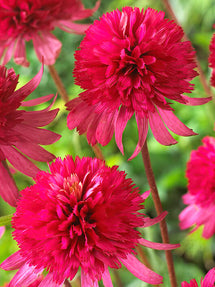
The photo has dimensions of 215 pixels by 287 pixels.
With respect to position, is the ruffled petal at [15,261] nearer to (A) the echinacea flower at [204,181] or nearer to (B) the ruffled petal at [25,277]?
(B) the ruffled petal at [25,277]

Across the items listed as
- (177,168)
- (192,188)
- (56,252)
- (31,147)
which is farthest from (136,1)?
(56,252)

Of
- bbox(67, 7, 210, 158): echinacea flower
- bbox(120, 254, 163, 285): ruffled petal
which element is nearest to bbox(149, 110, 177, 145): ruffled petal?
bbox(67, 7, 210, 158): echinacea flower

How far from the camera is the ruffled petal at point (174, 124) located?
1.23 feet

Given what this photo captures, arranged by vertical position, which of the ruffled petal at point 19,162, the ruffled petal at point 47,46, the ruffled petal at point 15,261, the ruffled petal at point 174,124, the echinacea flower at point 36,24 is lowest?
the ruffled petal at point 15,261

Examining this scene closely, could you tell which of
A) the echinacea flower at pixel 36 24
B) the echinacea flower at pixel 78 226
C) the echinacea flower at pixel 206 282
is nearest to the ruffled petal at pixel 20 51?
the echinacea flower at pixel 36 24

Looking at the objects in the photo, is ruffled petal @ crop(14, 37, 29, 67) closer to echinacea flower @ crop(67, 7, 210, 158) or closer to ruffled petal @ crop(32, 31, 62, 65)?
ruffled petal @ crop(32, 31, 62, 65)

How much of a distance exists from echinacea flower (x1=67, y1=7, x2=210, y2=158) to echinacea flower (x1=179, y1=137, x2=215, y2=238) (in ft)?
0.56

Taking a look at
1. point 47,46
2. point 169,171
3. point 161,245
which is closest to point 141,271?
point 161,245

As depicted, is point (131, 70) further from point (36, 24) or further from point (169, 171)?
point (169, 171)

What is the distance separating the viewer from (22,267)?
38 cm

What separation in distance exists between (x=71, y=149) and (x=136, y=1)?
736 millimetres

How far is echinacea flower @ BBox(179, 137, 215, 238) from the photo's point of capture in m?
0.54

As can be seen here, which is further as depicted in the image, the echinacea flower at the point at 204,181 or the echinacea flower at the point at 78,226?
the echinacea flower at the point at 204,181

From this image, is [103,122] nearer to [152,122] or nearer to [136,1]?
[152,122]
